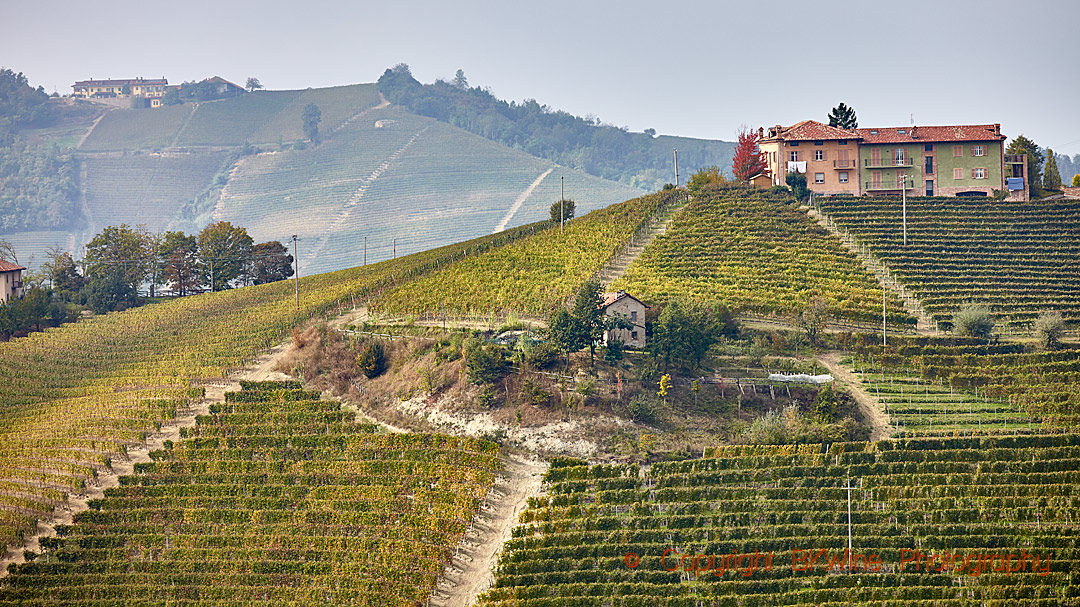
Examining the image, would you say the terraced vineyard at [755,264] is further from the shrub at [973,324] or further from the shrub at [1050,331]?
the shrub at [1050,331]

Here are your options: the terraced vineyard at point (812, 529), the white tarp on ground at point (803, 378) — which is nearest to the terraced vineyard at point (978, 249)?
the white tarp on ground at point (803, 378)

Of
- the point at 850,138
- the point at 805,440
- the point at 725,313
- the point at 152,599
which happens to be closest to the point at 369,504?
the point at 152,599

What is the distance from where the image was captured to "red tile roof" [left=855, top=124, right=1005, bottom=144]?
245 ft

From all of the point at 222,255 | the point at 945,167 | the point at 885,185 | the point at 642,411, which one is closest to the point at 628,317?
the point at 642,411

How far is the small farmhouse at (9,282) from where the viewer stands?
7931 cm

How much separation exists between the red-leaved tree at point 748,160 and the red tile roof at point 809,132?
2.14 metres

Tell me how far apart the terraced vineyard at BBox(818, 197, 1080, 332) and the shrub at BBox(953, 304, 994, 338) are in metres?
1.27

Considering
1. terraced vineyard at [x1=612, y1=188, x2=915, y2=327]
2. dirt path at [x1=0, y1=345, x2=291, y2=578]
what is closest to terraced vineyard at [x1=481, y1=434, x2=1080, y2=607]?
terraced vineyard at [x1=612, y1=188, x2=915, y2=327]

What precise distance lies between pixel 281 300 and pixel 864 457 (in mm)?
41272

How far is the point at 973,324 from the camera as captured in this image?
54.5m

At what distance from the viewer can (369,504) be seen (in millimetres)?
44188

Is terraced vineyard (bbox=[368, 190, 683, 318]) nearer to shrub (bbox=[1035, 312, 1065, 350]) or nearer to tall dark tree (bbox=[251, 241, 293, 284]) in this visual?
shrub (bbox=[1035, 312, 1065, 350])

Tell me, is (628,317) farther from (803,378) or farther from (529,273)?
(529,273)

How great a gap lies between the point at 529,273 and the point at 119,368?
935 inches
